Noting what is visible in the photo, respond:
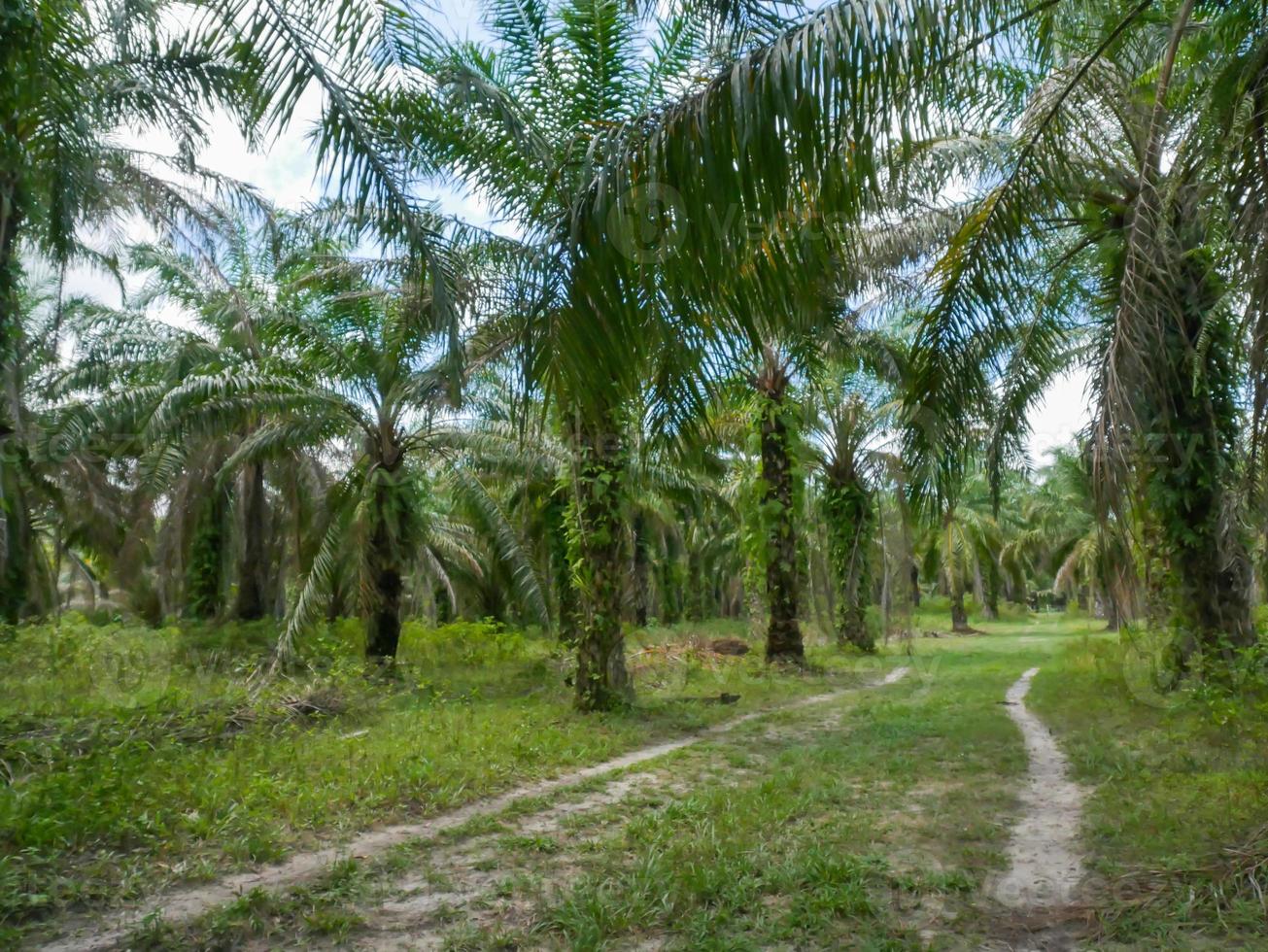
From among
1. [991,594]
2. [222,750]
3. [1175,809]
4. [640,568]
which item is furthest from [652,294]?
[991,594]

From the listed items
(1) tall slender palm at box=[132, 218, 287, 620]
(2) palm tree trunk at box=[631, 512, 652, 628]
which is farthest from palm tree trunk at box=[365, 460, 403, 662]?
(2) palm tree trunk at box=[631, 512, 652, 628]

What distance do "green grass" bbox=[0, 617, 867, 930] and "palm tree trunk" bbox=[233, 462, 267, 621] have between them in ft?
16.4

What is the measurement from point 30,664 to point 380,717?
15.0ft

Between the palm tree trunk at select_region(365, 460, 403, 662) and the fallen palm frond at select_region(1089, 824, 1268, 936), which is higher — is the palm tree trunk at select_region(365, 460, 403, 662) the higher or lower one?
the higher one

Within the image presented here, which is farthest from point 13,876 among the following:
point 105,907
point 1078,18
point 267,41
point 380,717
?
point 1078,18

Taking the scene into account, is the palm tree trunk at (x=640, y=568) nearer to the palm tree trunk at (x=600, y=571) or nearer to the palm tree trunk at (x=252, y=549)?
the palm tree trunk at (x=252, y=549)

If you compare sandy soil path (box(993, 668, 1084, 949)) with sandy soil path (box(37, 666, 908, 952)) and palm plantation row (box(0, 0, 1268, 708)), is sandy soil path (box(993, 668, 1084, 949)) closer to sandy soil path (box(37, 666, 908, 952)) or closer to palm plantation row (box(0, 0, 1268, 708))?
palm plantation row (box(0, 0, 1268, 708))

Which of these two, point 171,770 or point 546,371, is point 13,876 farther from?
point 546,371

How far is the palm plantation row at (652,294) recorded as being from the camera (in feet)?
14.8

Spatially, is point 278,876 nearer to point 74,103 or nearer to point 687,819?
point 687,819

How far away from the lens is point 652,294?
15.1 feet

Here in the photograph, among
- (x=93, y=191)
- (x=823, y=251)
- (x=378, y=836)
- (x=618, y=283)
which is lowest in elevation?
(x=378, y=836)

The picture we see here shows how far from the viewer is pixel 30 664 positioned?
11.3m

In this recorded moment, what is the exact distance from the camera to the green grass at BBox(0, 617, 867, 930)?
5.00 m
